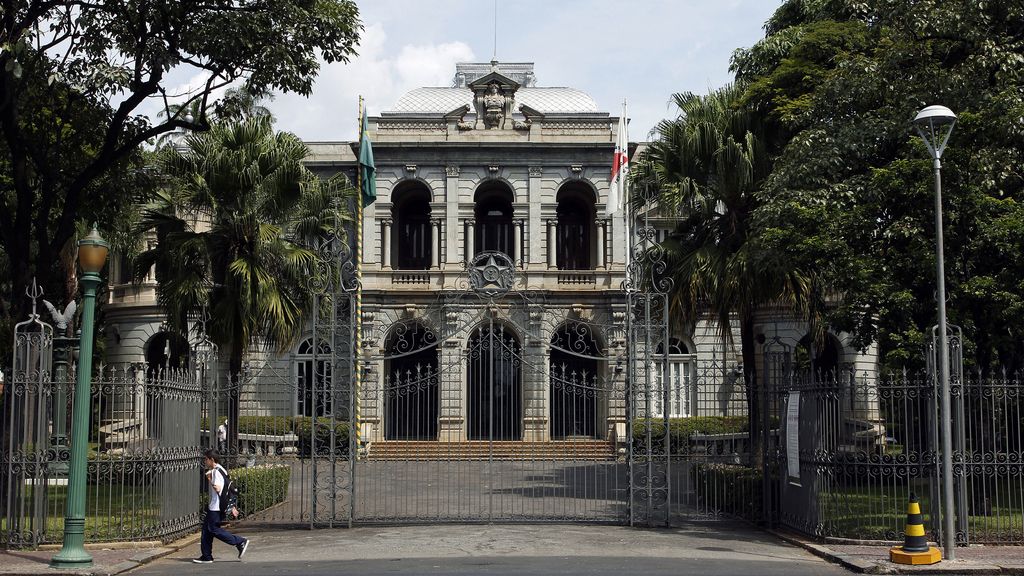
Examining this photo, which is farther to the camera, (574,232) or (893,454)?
(574,232)

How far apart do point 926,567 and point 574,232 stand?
2956 cm

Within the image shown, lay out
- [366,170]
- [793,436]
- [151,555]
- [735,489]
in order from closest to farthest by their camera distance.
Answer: [151,555], [793,436], [735,489], [366,170]

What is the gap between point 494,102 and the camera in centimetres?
4197

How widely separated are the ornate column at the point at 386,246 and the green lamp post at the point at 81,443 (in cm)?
2599

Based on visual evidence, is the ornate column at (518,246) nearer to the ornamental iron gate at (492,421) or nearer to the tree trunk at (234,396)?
the ornamental iron gate at (492,421)

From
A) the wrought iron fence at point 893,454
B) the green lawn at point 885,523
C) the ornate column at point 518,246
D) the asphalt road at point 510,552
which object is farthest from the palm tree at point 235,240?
the ornate column at point 518,246

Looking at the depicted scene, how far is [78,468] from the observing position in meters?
15.4

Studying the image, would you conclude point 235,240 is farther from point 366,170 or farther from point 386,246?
point 386,246

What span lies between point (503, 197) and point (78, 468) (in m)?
29.4

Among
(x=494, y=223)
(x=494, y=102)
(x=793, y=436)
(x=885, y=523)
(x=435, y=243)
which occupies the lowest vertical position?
(x=885, y=523)

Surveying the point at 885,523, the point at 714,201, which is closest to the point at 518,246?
the point at 714,201

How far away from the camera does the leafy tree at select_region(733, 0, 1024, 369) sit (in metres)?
20.0

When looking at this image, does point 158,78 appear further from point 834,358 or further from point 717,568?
point 834,358

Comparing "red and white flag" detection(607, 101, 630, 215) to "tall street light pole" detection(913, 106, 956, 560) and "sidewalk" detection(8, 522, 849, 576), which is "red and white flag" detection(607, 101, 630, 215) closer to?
"sidewalk" detection(8, 522, 849, 576)
